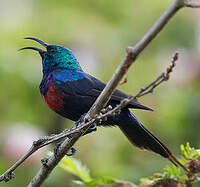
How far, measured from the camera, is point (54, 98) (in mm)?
2578

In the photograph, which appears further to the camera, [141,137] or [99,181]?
[141,137]

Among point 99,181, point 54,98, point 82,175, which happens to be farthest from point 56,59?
point 99,181

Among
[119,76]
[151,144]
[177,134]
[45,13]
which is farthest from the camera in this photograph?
[45,13]

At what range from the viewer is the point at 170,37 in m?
4.45

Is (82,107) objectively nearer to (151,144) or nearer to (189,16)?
(151,144)

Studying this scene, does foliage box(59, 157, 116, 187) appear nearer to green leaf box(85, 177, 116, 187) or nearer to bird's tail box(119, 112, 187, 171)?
green leaf box(85, 177, 116, 187)

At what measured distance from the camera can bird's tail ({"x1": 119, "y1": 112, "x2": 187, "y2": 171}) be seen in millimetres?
2201

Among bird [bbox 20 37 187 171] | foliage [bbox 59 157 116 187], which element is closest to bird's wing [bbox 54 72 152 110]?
bird [bbox 20 37 187 171]

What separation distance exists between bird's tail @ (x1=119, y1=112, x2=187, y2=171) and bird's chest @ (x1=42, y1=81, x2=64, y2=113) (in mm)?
378

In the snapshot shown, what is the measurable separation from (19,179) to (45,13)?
206 cm

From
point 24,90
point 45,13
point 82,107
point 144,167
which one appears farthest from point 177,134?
point 45,13

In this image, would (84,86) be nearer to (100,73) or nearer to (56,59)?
(56,59)

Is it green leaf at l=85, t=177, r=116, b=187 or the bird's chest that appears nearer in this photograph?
green leaf at l=85, t=177, r=116, b=187

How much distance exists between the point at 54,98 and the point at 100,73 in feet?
4.89
